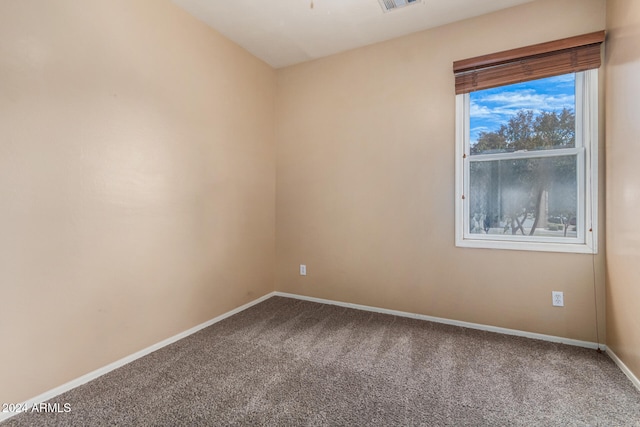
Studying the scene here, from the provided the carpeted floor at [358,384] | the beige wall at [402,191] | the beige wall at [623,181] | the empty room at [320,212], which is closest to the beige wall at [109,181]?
the empty room at [320,212]

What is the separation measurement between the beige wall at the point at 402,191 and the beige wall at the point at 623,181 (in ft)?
0.54

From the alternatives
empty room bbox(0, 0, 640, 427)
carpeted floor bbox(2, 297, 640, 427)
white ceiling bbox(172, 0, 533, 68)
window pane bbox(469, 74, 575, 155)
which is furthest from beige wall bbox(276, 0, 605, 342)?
carpeted floor bbox(2, 297, 640, 427)

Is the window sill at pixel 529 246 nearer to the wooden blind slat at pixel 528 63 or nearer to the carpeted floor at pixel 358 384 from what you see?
the carpeted floor at pixel 358 384

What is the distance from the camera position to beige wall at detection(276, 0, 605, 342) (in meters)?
2.29

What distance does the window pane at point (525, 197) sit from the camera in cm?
228

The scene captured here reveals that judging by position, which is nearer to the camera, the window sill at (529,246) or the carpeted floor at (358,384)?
the carpeted floor at (358,384)

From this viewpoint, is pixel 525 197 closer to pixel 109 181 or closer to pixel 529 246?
pixel 529 246

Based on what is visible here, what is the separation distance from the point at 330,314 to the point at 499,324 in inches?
59.3

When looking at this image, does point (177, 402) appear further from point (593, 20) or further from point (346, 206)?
point (593, 20)

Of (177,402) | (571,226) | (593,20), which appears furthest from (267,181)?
(593,20)

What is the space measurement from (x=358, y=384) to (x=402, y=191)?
174 cm

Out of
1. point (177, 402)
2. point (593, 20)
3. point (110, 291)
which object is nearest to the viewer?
point (177, 402)

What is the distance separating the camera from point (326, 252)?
3232 millimetres

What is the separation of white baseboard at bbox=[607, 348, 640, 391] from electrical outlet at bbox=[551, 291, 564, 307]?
0.39m
